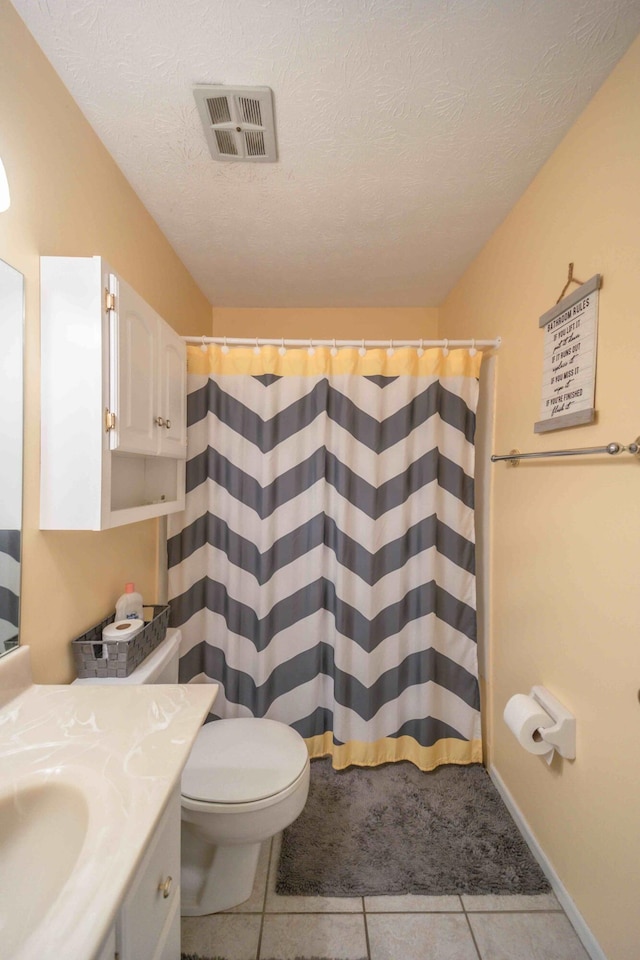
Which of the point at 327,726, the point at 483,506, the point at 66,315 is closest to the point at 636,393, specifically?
the point at 483,506

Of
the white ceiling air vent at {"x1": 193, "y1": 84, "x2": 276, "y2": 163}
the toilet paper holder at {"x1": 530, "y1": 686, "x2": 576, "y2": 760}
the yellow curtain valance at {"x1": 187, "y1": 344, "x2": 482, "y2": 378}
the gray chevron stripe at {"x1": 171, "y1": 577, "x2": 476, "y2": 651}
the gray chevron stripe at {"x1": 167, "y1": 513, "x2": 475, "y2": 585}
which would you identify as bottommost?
the toilet paper holder at {"x1": 530, "y1": 686, "x2": 576, "y2": 760}

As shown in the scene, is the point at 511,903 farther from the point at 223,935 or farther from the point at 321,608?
the point at 321,608

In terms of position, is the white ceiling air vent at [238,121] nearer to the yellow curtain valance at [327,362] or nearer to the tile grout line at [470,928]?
the yellow curtain valance at [327,362]

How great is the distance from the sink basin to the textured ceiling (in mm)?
1663

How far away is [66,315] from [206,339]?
74cm

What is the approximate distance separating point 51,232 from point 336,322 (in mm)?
1669

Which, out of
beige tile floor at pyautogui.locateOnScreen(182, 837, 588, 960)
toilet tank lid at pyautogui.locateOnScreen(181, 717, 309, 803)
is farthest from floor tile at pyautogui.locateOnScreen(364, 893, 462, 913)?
toilet tank lid at pyautogui.locateOnScreen(181, 717, 309, 803)

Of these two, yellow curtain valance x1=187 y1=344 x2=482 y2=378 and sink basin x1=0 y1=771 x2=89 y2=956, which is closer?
sink basin x1=0 y1=771 x2=89 y2=956

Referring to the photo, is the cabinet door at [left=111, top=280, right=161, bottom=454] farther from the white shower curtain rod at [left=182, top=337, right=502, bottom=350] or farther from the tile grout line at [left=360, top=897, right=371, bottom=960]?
the tile grout line at [left=360, top=897, right=371, bottom=960]

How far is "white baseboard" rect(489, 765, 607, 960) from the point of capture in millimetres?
1068

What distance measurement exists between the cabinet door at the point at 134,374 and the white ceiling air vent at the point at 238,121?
0.56m

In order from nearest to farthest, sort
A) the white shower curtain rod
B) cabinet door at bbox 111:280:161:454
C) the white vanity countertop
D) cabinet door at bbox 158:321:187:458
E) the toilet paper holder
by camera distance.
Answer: the white vanity countertop → cabinet door at bbox 111:280:161:454 → the toilet paper holder → cabinet door at bbox 158:321:187:458 → the white shower curtain rod

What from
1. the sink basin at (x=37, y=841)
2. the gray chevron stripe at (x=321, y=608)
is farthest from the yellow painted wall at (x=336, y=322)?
the sink basin at (x=37, y=841)

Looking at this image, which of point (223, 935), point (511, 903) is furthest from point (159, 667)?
point (511, 903)
